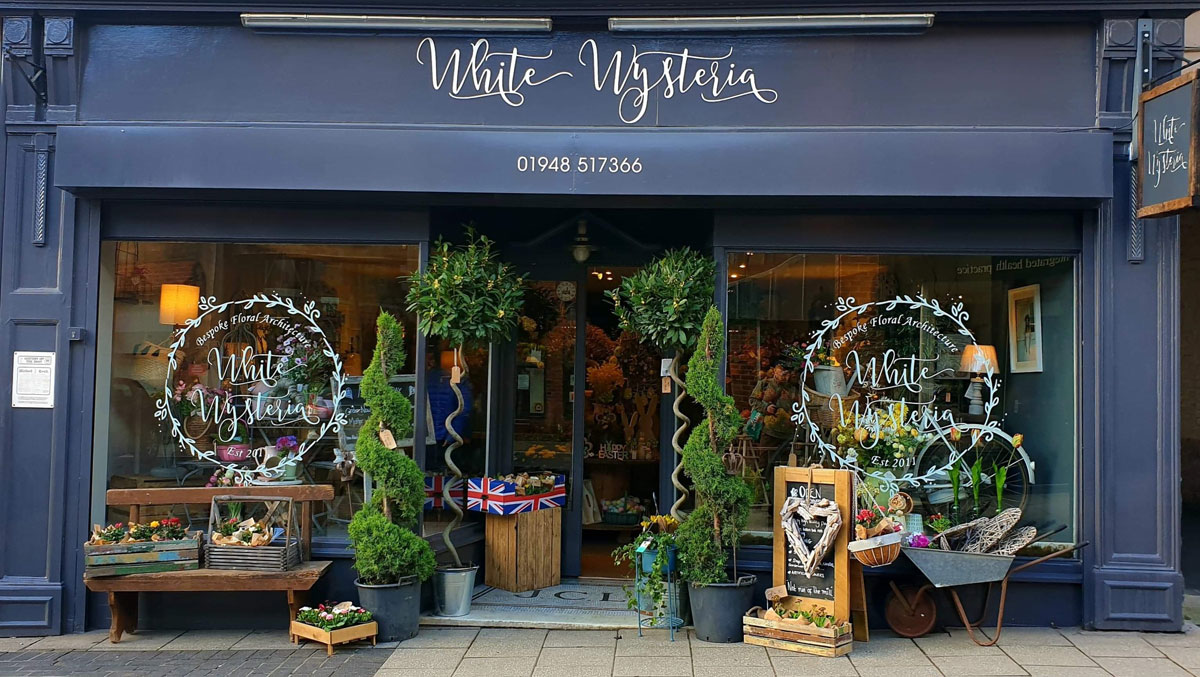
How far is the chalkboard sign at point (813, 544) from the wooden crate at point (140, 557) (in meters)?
4.16

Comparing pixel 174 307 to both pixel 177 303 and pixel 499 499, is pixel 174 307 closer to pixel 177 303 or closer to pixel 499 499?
pixel 177 303

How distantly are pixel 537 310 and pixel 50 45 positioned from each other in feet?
14.1

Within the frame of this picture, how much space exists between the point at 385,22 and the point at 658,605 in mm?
4709

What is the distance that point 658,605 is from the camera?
634 centimetres

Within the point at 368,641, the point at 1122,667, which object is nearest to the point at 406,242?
the point at 368,641

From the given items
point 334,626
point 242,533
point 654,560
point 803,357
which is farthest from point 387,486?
point 803,357

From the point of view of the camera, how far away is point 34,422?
658 cm

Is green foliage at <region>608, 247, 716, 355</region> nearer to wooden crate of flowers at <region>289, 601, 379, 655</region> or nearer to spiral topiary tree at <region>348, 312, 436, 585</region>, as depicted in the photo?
spiral topiary tree at <region>348, 312, 436, 585</region>

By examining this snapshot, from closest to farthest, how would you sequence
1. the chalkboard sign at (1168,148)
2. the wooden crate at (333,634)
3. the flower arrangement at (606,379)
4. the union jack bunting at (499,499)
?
the chalkboard sign at (1168,148) → the wooden crate at (333,634) → the union jack bunting at (499,499) → the flower arrangement at (606,379)

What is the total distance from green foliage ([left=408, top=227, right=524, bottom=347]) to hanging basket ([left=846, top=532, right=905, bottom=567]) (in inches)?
118

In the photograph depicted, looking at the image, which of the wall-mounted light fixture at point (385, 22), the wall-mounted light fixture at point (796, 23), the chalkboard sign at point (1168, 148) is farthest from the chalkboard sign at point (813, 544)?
the wall-mounted light fixture at point (385, 22)

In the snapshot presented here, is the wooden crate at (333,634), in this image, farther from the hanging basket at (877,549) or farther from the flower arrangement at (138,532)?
the hanging basket at (877,549)

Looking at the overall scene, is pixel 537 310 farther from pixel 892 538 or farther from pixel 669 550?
pixel 892 538

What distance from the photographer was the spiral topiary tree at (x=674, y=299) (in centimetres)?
645
